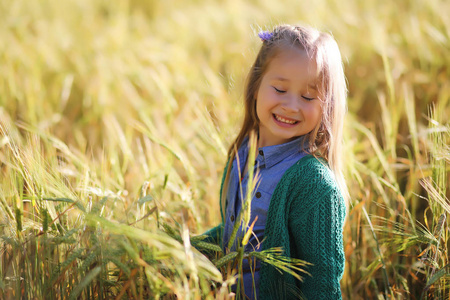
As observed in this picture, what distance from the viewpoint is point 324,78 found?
3.75ft

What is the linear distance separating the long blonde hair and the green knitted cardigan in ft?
0.18

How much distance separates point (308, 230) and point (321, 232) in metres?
0.03

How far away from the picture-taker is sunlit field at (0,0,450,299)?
1.00 m

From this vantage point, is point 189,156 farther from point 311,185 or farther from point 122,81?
point 311,185

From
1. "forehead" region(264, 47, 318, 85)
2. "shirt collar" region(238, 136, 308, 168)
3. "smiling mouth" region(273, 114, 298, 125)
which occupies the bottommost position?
"shirt collar" region(238, 136, 308, 168)

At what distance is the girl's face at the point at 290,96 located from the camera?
3.76 ft

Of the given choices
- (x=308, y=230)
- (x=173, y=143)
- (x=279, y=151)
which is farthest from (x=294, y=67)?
(x=173, y=143)

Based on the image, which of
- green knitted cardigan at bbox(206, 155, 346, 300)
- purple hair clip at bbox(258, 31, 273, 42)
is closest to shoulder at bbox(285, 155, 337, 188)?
green knitted cardigan at bbox(206, 155, 346, 300)

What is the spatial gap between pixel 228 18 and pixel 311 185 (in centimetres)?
249

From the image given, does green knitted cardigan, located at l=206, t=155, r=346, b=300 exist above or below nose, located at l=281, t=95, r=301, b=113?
below

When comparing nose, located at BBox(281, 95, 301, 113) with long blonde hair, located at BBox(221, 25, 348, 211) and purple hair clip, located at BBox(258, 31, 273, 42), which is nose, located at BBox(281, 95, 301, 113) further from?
purple hair clip, located at BBox(258, 31, 273, 42)

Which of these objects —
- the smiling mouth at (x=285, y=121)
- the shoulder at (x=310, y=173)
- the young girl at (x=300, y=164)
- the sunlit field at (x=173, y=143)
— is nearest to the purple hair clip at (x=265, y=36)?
the young girl at (x=300, y=164)

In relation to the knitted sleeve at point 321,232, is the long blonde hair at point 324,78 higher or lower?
higher

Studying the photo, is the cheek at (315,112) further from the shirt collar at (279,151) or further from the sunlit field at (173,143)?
the sunlit field at (173,143)
